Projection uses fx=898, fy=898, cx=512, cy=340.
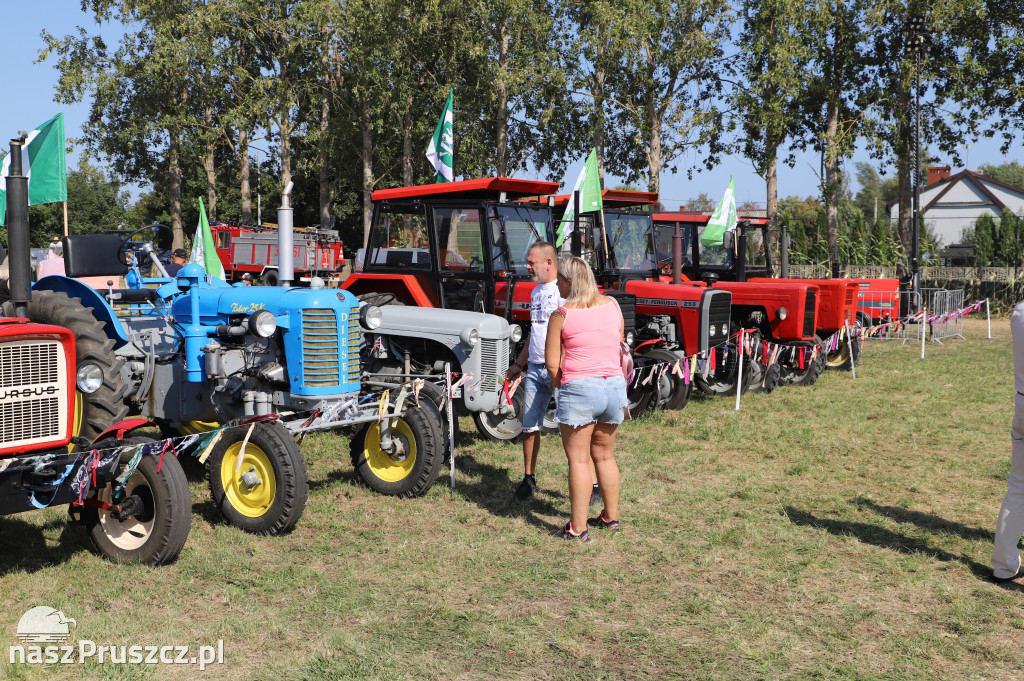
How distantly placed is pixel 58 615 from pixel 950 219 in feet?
231

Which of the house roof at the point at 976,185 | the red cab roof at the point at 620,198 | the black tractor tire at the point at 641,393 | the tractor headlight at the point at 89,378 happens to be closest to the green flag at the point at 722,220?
the red cab roof at the point at 620,198

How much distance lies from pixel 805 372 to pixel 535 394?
673 centimetres

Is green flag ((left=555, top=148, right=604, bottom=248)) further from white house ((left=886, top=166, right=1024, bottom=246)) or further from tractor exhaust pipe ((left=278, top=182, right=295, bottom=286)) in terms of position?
white house ((left=886, top=166, right=1024, bottom=246))

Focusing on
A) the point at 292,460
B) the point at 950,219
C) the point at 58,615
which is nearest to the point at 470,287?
the point at 292,460

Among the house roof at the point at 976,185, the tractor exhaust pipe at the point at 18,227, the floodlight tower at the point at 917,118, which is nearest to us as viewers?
the tractor exhaust pipe at the point at 18,227

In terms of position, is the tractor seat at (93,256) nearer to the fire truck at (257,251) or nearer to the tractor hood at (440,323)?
the tractor hood at (440,323)

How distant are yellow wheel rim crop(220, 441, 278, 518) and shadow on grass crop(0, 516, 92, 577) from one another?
80 cm

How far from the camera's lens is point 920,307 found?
1875 cm

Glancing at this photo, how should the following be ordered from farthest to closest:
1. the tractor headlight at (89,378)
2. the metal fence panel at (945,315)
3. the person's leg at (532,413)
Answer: the metal fence panel at (945,315) < the person's leg at (532,413) < the tractor headlight at (89,378)

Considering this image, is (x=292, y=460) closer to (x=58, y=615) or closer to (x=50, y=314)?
(x=58, y=615)

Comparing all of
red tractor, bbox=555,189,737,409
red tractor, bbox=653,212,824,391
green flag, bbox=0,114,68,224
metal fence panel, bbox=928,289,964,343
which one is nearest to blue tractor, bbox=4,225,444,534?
green flag, bbox=0,114,68,224

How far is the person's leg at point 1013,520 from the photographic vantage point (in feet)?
14.9

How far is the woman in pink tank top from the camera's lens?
16.2 ft

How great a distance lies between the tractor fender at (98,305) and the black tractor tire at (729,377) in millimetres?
6319
